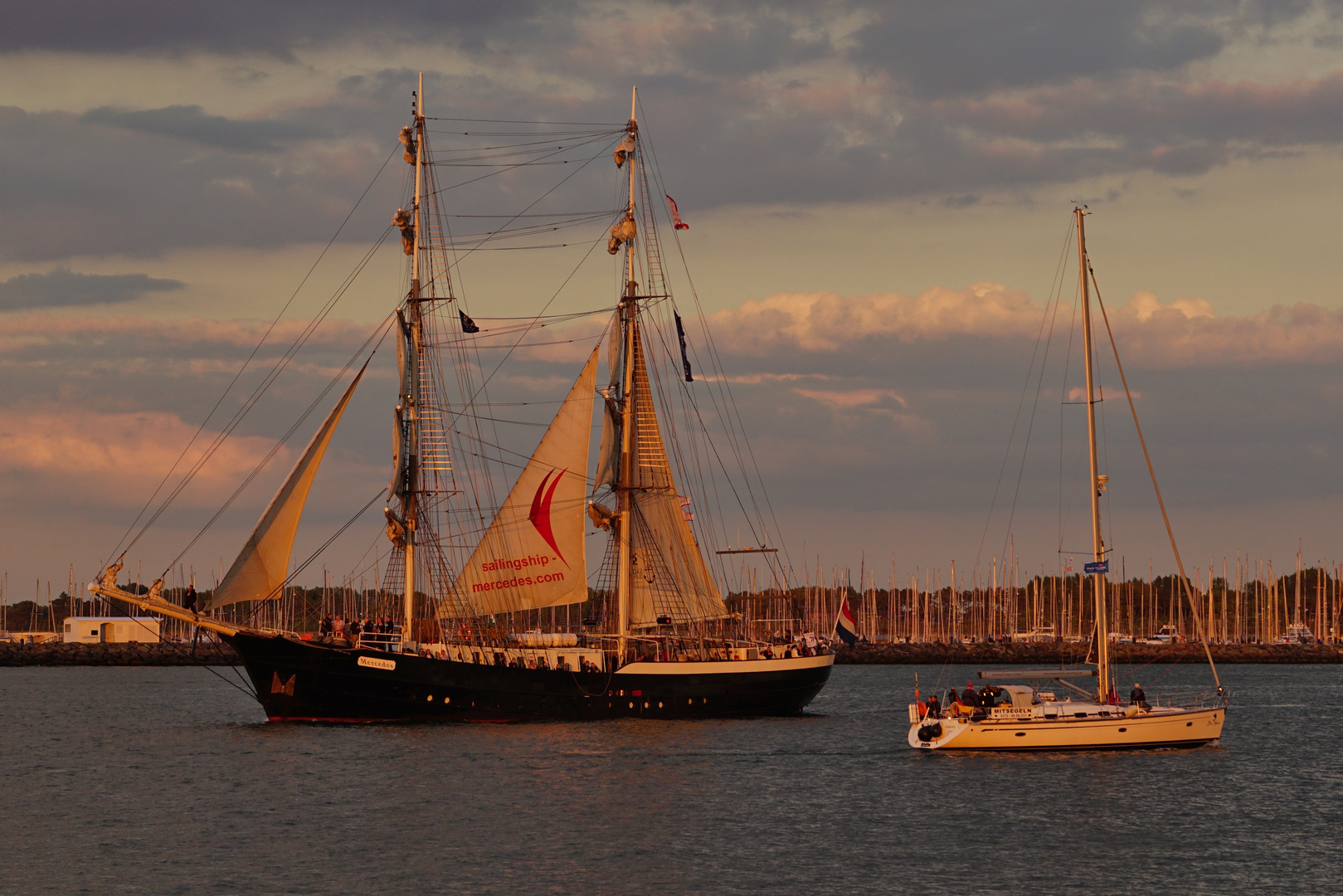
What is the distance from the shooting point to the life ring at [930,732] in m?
62.6

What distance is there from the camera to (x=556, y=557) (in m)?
79.1

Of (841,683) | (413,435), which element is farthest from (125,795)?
(841,683)

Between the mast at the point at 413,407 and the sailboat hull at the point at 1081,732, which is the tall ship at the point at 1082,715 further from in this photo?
the mast at the point at 413,407

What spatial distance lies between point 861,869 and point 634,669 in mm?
33442

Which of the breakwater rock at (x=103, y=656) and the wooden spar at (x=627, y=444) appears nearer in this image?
the wooden spar at (x=627, y=444)

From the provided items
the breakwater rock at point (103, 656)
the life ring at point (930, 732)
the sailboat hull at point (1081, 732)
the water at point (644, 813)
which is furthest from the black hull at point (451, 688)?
the breakwater rock at point (103, 656)

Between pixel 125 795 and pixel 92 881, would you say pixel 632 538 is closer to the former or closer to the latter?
pixel 125 795

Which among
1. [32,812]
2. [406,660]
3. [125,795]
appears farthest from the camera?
[406,660]

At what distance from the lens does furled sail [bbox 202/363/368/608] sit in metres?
70.0

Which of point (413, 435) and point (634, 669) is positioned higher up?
point (413, 435)

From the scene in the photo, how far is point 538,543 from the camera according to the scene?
259 ft

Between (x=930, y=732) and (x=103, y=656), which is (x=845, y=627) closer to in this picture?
(x=930, y=732)

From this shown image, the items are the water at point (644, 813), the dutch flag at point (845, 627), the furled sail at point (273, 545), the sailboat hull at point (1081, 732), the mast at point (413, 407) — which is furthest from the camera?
the dutch flag at point (845, 627)

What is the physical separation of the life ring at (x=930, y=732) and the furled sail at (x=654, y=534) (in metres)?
20.8
